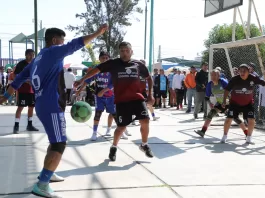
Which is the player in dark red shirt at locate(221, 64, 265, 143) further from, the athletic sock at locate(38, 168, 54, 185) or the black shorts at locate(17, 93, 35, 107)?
the athletic sock at locate(38, 168, 54, 185)

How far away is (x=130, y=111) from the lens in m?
5.97

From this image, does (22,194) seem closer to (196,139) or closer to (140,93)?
(140,93)

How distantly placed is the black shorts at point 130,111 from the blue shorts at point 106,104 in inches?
83.6

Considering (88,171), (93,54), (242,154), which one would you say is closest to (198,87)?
(242,154)

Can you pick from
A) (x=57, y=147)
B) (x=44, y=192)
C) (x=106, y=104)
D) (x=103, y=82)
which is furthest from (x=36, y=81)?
(x=106, y=104)

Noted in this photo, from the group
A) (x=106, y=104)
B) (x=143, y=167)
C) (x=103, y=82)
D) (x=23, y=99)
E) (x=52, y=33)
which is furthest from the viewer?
(x=23, y=99)

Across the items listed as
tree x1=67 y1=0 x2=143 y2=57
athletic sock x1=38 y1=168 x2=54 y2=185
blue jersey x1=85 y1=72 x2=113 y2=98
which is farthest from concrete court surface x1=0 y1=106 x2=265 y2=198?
tree x1=67 y1=0 x2=143 y2=57

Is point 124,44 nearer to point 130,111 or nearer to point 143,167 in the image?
point 130,111

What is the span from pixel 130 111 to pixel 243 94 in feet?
10.7

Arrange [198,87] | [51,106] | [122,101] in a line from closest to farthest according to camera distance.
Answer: [51,106] < [122,101] < [198,87]

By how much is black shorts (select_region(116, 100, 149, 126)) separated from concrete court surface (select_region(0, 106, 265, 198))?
72 centimetres

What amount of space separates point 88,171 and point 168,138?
3.58 meters

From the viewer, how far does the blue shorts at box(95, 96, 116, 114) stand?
8117 mm

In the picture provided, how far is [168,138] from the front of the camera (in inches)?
340
